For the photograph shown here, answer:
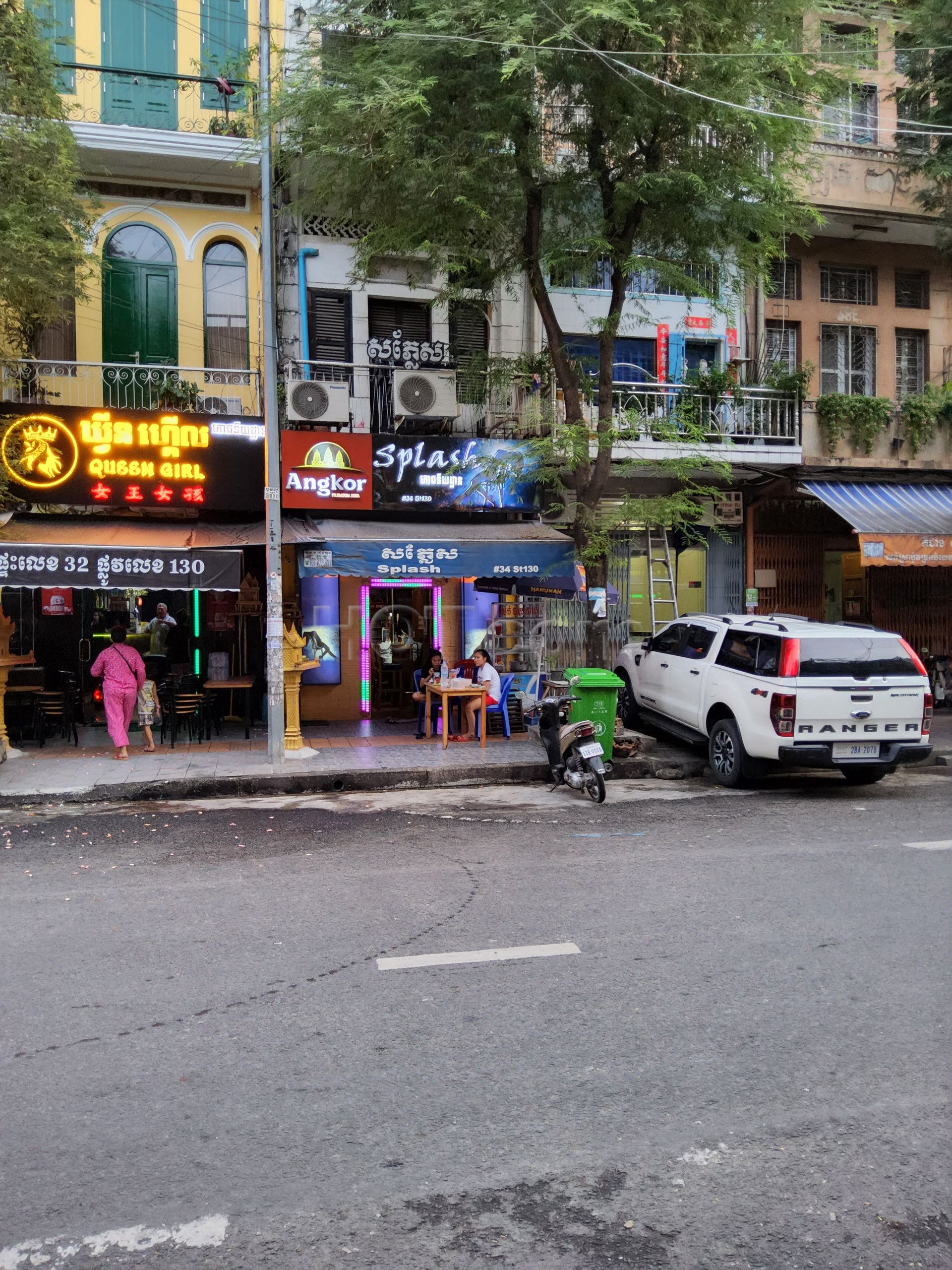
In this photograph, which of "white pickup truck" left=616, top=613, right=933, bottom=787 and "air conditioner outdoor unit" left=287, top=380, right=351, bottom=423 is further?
"air conditioner outdoor unit" left=287, top=380, right=351, bottom=423

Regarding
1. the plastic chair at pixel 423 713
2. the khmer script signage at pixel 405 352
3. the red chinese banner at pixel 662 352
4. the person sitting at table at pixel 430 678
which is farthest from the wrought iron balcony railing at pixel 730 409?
the plastic chair at pixel 423 713

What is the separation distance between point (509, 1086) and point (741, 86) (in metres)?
11.4

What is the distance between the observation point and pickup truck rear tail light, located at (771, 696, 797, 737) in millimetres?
10523

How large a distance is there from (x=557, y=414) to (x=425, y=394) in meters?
2.06

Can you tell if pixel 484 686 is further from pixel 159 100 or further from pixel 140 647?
pixel 159 100

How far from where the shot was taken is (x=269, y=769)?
12273 mm

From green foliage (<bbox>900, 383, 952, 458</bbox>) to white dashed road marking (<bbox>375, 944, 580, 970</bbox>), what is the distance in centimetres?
1524

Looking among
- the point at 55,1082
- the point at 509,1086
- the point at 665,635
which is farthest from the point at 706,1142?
the point at 665,635

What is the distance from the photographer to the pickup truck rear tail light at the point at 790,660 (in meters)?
10.6

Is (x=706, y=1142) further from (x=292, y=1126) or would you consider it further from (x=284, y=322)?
(x=284, y=322)

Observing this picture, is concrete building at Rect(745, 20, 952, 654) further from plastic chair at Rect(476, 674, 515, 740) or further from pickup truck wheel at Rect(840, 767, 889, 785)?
pickup truck wheel at Rect(840, 767, 889, 785)

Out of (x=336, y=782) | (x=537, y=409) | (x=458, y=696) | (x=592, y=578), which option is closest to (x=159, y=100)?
(x=537, y=409)

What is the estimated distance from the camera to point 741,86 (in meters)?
11.7

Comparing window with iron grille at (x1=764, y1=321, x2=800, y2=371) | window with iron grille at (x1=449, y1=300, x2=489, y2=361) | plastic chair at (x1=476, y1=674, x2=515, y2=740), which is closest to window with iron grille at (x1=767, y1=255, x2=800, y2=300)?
window with iron grille at (x1=764, y1=321, x2=800, y2=371)
